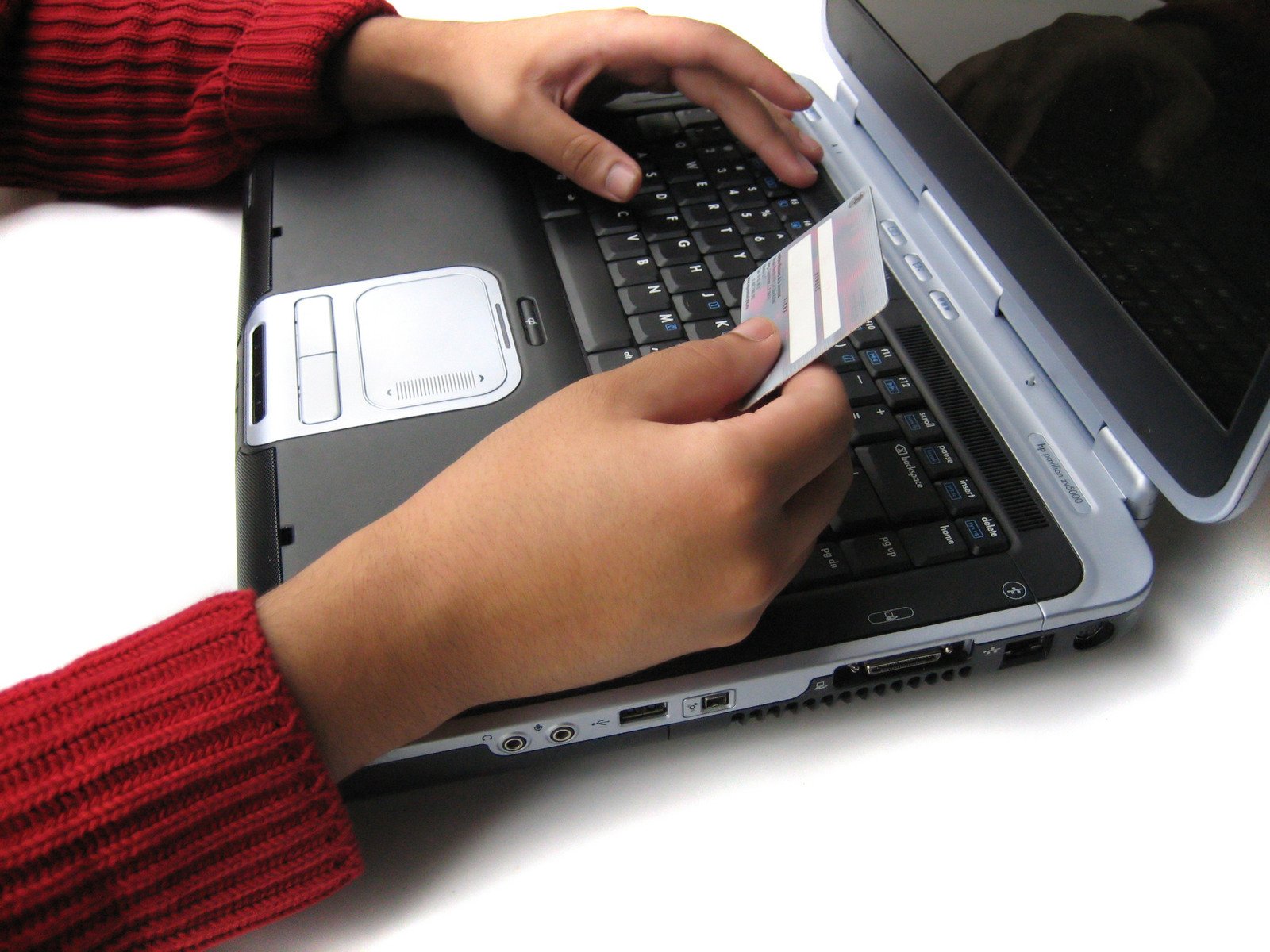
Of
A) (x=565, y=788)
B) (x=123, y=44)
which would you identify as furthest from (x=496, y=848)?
(x=123, y=44)

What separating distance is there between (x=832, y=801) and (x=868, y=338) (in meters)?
0.29

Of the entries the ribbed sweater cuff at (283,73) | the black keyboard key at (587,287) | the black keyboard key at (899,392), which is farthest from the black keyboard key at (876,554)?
the ribbed sweater cuff at (283,73)

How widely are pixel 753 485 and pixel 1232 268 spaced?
24cm

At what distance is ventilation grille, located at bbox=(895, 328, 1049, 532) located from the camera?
0.52 meters

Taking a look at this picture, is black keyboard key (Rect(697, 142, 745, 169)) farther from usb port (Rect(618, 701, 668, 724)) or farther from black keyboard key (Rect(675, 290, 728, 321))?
usb port (Rect(618, 701, 668, 724))

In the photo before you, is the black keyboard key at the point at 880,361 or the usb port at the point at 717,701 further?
the black keyboard key at the point at 880,361

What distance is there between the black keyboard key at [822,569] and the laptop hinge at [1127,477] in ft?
0.56

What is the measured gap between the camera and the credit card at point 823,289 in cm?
43

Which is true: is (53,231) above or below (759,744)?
above

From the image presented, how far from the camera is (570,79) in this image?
0.75m

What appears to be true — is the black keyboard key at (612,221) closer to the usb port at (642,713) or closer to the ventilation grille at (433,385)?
the ventilation grille at (433,385)

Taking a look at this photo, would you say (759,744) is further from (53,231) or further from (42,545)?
(53,231)

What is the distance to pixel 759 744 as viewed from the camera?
49 centimetres

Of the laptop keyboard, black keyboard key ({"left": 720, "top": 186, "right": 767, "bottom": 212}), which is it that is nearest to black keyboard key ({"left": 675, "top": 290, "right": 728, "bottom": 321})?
the laptop keyboard
